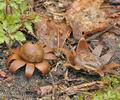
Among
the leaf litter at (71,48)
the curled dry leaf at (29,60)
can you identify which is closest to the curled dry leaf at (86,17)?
the leaf litter at (71,48)

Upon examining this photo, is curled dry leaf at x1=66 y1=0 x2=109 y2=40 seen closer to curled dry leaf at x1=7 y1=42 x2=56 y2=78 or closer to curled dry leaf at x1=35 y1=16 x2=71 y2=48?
curled dry leaf at x1=35 y1=16 x2=71 y2=48

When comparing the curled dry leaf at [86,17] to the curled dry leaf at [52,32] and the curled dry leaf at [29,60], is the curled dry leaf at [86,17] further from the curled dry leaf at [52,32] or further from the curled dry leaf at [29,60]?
the curled dry leaf at [29,60]

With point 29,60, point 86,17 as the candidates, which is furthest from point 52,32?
point 29,60

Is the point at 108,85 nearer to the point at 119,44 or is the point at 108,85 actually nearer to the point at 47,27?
the point at 119,44

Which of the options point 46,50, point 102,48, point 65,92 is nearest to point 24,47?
point 46,50

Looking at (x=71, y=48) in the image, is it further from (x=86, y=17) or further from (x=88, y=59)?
(x=86, y=17)

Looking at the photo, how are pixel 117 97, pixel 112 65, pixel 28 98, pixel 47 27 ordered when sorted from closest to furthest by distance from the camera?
pixel 117 97 < pixel 28 98 < pixel 112 65 < pixel 47 27

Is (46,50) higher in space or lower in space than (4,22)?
Answer: lower
